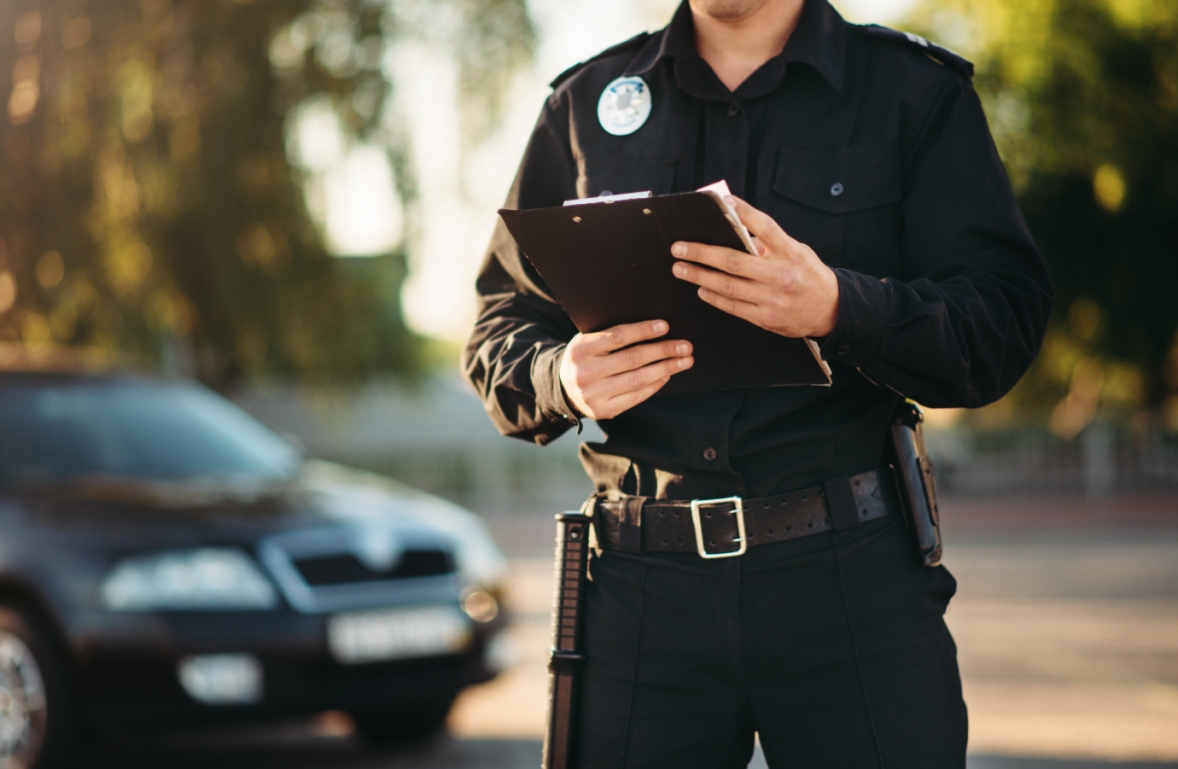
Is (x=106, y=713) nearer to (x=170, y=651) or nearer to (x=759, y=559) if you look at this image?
(x=170, y=651)

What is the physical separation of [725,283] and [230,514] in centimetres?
353

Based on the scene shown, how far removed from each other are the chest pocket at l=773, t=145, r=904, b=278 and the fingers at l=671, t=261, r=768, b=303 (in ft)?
1.10

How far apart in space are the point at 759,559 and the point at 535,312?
1.90 feet

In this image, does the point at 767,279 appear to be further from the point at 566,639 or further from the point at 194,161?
the point at 194,161

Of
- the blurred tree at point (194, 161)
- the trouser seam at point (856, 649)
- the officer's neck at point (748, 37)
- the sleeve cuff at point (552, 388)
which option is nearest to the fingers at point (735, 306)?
the sleeve cuff at point (552, 388)

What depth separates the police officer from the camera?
5.72 feet

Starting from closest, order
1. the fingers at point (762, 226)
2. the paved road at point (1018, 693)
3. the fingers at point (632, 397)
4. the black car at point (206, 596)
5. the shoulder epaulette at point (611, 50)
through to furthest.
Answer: the fingers at point (762, 226) < the fingers at point (632, 397) < the shoulder epaulette at point (611, 50) < the black car at point (206, 596) < the paved road at point (1018, 693)

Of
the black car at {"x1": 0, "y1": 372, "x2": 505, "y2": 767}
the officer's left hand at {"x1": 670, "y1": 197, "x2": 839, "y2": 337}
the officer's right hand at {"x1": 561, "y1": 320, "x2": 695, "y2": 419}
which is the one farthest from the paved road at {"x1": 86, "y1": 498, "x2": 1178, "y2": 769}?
the officer's left hand at {"x1": 670, "y1": 197, "x2": 839, "y2": 337}

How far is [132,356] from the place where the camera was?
37.5ft

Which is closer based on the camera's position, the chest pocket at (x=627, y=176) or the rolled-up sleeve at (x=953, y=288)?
the rolled-up sleeve at (x=953, y=288)

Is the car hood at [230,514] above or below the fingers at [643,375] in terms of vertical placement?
below

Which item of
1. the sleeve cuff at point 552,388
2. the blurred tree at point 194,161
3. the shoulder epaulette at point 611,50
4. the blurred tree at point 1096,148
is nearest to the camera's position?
the sleeve cuff at point 552,388

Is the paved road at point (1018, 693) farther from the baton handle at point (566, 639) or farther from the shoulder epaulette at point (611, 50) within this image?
the shoulder epaulette at point (611, 50)

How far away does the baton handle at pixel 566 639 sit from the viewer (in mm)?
1863
